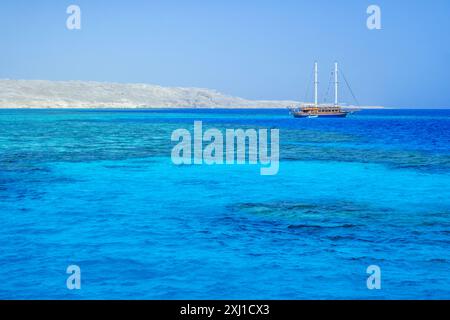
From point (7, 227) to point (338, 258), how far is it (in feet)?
33.7

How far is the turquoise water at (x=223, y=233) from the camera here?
12.6 m

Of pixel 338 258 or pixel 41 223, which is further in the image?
pixel 41 223

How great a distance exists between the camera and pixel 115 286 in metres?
12.4

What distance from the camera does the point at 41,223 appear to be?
18.3 meters

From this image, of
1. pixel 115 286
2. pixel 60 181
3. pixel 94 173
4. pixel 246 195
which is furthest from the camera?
pixel 94 173

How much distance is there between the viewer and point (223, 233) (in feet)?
54.9

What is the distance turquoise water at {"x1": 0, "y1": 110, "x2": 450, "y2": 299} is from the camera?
12.6 meters

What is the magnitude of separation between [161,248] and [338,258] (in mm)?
4724

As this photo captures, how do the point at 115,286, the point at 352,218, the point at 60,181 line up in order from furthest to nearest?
1. the point at 60,181
2. the point at 352,218
3. the point at 115,286
